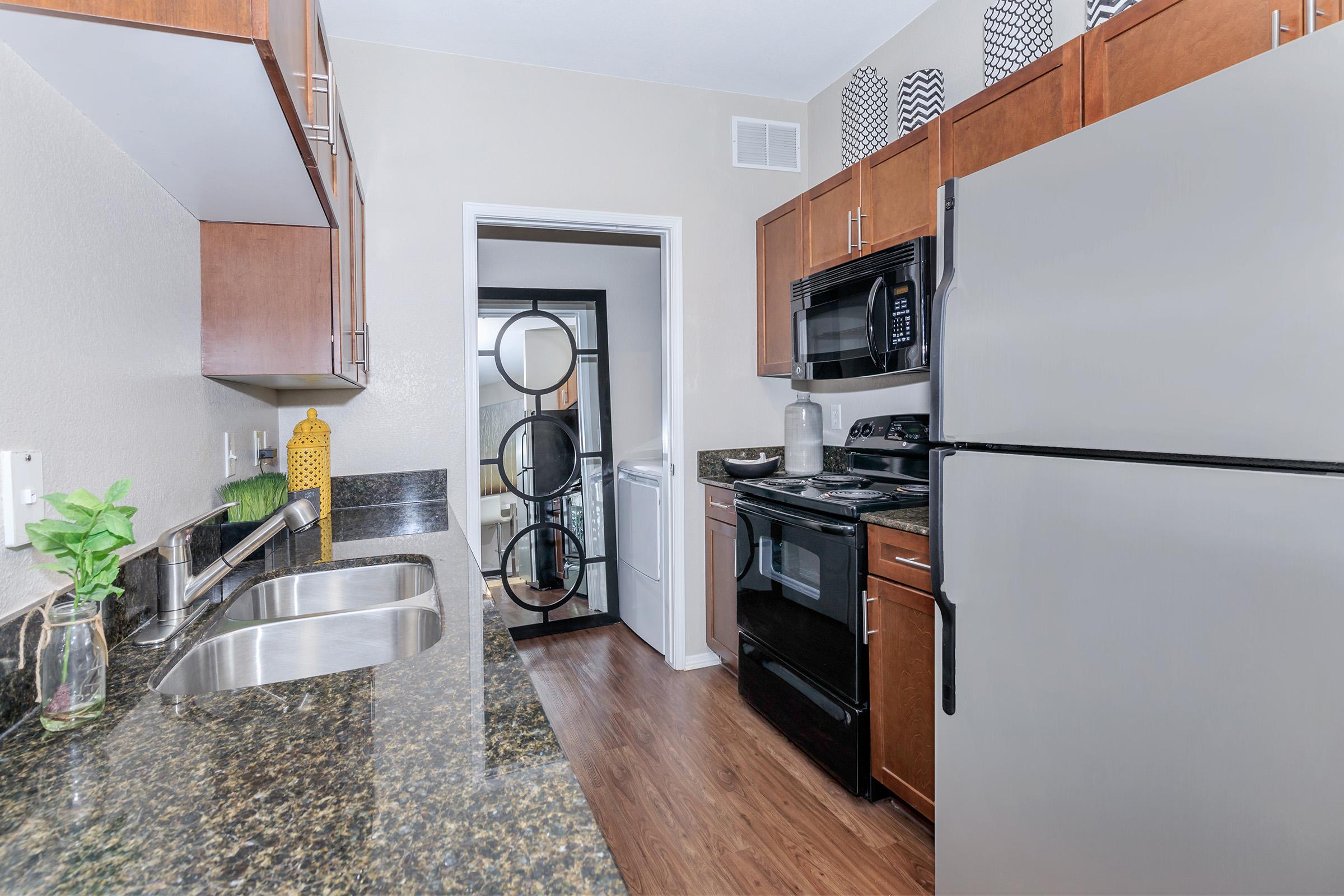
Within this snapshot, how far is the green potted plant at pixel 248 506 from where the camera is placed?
155 centimetres

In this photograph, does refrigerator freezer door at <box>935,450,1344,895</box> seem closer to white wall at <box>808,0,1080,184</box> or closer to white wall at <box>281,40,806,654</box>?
white wall at <box>808,0,1080,184</box>

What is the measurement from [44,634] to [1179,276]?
59.1 inches

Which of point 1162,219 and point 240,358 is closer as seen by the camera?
point 1162,219

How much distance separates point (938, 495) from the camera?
142 centimetres

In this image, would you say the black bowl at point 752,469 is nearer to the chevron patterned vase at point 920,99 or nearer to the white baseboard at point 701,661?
the white baseboard at point 701,661

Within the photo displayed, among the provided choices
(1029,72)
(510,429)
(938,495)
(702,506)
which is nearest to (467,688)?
(938,495)

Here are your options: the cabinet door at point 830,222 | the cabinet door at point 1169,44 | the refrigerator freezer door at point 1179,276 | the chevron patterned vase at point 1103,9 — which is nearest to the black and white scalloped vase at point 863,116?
the cabinet door at point 830,222

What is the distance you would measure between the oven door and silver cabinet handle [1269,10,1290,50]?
1339 mm

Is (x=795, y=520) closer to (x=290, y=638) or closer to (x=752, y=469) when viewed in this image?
(x=752, y=469)

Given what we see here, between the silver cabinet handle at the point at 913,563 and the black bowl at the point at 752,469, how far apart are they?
1.09m

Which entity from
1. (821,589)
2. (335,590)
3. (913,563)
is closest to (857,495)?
(821,589)

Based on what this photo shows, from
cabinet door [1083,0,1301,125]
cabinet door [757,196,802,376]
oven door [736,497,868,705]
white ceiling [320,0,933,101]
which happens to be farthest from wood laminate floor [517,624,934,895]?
white ceiling [320,0,933,101]

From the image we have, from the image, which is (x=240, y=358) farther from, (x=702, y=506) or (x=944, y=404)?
(x=702, y=506)

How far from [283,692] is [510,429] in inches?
115
